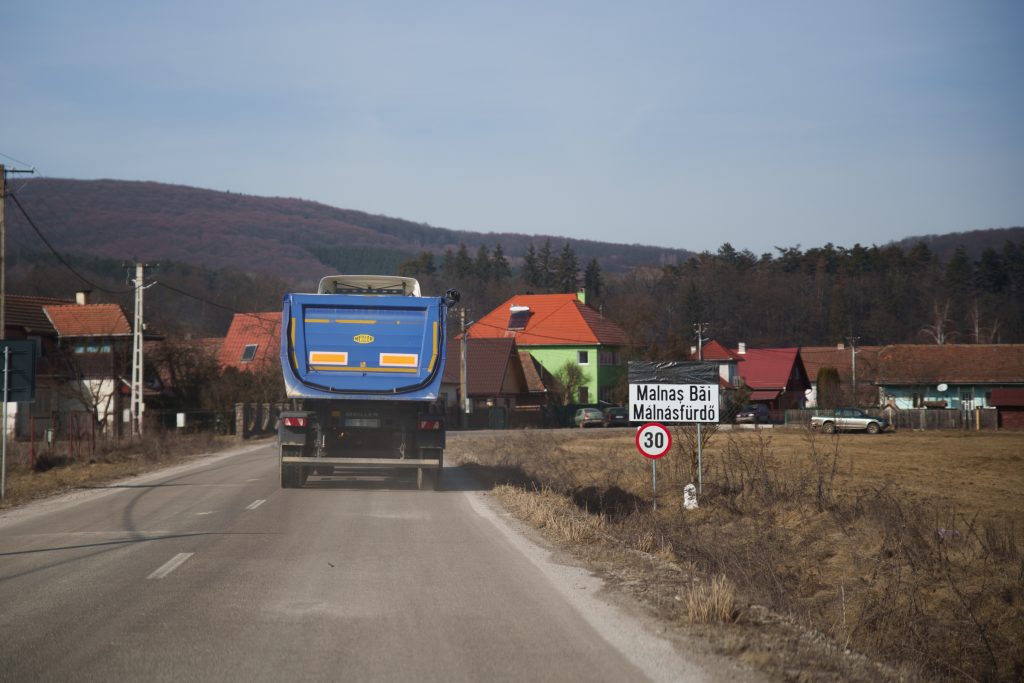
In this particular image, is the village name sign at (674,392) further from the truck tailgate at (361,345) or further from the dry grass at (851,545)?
the truck tailgate at (361,345)

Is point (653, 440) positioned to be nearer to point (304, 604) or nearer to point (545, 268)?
point (304, 604)

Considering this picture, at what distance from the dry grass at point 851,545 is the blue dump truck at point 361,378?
2590mm

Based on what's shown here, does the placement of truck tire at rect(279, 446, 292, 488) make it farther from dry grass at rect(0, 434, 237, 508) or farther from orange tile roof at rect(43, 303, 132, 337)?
orange tile roof at rect(43, 303, 132, 337)

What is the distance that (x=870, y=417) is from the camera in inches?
2221

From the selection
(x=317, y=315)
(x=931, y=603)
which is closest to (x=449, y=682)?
(x=931, y=603)

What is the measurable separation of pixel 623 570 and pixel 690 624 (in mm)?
2509

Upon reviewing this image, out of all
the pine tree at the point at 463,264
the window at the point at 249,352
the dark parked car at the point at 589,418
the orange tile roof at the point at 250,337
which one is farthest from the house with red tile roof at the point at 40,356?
the pine tree at the point at 463,264

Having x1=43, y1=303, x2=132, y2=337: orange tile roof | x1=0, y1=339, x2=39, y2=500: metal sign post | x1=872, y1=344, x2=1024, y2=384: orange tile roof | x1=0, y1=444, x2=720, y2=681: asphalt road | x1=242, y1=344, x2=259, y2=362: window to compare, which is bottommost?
x1=0, y1=444, x2=720, y2=681: asphalt road

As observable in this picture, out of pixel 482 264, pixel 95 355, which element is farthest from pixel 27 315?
pixel 482 264

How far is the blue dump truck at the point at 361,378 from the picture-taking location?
58.1ft

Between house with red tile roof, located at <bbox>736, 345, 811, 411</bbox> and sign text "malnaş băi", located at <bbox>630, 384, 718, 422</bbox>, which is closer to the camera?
sign text "malnaş băi", located at <bbox>630, 384, 718, 422</bbox>

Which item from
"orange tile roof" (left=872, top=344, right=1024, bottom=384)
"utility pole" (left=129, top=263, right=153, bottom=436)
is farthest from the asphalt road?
"orange tile roof" (left=872, top=344, right=1024, bottom=384)

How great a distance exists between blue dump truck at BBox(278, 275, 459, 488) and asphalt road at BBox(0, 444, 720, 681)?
3266 millimetres

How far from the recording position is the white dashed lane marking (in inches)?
368
